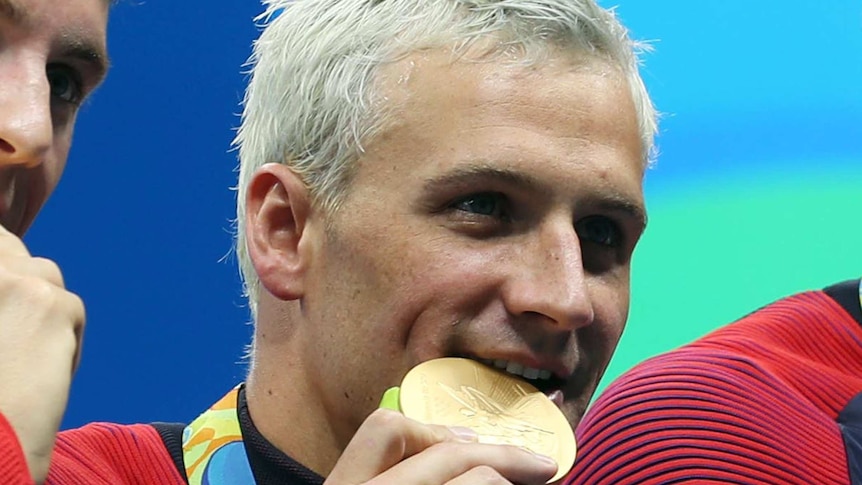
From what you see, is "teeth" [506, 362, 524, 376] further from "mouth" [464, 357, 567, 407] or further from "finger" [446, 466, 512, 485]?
"finger" [446, 466, 512, 485]

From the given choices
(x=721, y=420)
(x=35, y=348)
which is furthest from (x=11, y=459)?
(x=721, y=420)

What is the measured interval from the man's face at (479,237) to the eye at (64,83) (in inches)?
12.5

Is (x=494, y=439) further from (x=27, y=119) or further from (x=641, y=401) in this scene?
(x=27, y=119)

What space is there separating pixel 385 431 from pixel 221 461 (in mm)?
437

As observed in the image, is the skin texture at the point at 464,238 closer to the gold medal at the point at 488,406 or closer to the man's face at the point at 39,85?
the gold medal at the point at 488,406

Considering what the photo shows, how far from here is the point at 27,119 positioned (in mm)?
1350

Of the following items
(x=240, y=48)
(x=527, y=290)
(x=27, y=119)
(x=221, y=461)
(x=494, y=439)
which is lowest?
(x=221, y=461)

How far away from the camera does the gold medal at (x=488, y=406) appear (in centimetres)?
137

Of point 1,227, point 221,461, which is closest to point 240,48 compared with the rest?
point 221,461

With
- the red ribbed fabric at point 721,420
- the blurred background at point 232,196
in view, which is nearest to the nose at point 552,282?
the red ribbed fabric at point 721,420

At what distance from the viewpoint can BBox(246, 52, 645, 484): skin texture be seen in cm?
146

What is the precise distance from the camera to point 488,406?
1.44m

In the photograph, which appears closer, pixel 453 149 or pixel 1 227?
pixel 1 227

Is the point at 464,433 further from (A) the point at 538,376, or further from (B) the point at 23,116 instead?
(B) the point at 23,116
